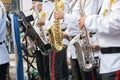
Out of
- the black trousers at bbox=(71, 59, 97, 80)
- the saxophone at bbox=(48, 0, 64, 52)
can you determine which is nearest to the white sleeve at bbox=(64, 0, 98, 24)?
the black trousers at bbox=(71, 59, 97, 80)

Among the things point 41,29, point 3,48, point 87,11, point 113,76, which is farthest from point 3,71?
point 113,76

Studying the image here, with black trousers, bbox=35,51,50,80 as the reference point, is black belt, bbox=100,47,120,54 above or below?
above

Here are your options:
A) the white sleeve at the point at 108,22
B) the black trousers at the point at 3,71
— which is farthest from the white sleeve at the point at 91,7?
the black trousers at the point at 3,71

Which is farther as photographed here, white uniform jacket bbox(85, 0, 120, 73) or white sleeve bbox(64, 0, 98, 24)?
white sleeve bbox(64, 0, 98, 24)

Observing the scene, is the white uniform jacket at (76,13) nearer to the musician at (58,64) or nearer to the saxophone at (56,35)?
the saxophone at (56,35)

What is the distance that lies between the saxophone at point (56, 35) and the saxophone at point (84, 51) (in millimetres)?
780

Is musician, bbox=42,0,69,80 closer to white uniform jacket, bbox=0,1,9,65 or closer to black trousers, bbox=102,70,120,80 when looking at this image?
white uniform jacket, bbox=0,1,9,65

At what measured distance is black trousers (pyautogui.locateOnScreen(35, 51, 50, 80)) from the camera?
18.4ft

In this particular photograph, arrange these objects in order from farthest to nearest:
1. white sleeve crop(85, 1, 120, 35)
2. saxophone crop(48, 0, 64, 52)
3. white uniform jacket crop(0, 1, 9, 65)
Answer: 1. saxophone crop(48, 0, 64, 52)
2. white uniform jacket crop(0, 1, 9, 65)
3. white sleeve crop(85, 1, 120, 35)

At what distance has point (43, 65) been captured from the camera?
5.77m

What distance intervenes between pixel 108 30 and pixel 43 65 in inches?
110

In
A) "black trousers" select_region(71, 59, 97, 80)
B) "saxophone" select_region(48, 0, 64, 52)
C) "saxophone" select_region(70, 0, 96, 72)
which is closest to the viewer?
"saxophone" select_region(70, 0, 96, 72)

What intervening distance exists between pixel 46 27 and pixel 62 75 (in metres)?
0.74

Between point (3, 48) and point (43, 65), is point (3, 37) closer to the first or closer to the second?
point (3, 48)
